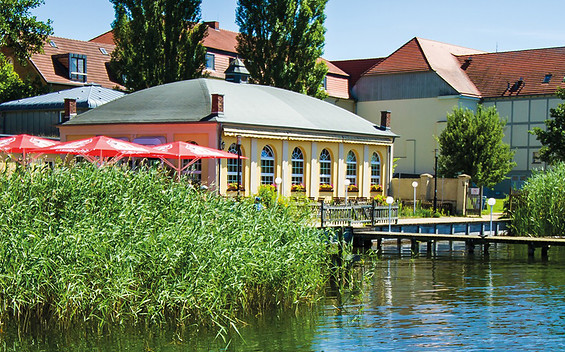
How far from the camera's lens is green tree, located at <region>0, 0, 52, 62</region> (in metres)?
35.0

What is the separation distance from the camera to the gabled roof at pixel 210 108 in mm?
33188

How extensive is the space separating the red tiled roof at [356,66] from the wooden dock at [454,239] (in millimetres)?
36179

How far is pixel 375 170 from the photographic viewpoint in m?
40.9

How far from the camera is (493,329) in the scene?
15453 mm

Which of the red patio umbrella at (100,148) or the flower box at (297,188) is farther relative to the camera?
the flower box at (297,188)

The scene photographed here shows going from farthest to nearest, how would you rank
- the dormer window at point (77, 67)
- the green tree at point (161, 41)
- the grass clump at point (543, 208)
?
the dormer window at point (77, 67)
the green tree at point (161, 41)
the grass clump at point (543, 208)

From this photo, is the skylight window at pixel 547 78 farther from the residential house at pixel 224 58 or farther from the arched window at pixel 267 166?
the arched window at pixel 267 166

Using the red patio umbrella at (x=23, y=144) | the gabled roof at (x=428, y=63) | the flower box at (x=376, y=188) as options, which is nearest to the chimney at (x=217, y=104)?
the red patio umbrella at (x=23, y=144)

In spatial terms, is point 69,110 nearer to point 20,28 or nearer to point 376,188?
point 20,28

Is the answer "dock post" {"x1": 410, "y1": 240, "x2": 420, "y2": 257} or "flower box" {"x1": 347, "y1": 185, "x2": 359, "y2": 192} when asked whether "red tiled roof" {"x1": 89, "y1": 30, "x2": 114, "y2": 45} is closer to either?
"flower box" {"x1": 347, "y1": 185, "x2": 359, "y2": 192}

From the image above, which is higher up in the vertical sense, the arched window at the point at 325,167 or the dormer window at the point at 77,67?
the dormer window at the point at 77,67

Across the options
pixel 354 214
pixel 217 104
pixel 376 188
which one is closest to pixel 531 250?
pixel 354 214

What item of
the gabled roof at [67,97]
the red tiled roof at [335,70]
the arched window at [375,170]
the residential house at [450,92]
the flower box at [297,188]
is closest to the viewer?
the flower box at [297,188]

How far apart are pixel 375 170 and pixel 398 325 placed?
25.5m
